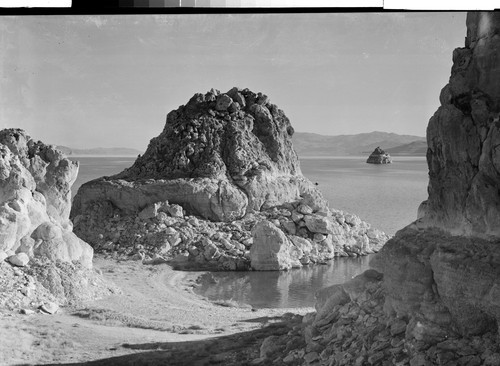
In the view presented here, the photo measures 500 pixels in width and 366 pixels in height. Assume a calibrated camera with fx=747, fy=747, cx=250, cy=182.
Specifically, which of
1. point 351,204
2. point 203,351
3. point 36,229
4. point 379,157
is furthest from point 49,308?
point 351,204

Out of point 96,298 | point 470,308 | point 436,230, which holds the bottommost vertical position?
point 96,298

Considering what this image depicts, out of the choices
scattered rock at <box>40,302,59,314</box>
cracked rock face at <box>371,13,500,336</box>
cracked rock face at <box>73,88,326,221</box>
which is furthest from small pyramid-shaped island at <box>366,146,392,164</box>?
cracked rock face at <box>73,88,326,221</box>

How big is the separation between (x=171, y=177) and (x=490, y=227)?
457 inches

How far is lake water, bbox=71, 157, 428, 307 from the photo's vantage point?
11266 millimetres

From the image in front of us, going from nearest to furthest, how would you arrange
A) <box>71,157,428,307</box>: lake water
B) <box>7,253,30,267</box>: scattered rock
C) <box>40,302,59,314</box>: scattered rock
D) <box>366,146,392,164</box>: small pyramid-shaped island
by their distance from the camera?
1. <box>40,302,59,314</box>: scattered rock
2. <box>7,253,30,267</box>: scattered rock
3. <box>366,146,392,164</box>: small pyramid-shaped island
4. <box>71,157,428,307</box>: lake water

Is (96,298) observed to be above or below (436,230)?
below

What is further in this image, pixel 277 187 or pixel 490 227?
pixel 277 187

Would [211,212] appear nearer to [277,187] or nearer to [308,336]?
[277,187]

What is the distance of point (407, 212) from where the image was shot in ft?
39.2

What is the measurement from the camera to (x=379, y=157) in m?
10.6

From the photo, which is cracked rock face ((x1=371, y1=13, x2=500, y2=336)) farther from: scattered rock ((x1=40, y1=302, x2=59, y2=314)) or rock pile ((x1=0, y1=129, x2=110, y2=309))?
rock pile ((x1=0, y1=129, x2=110, y2=309))

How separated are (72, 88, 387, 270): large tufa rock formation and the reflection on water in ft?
1.15

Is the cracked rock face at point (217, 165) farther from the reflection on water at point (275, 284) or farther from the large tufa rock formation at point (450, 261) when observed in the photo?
the large tufa rock formation at point (450, 261)

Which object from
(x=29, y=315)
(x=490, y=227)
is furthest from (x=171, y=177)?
(x=490, y=227)
